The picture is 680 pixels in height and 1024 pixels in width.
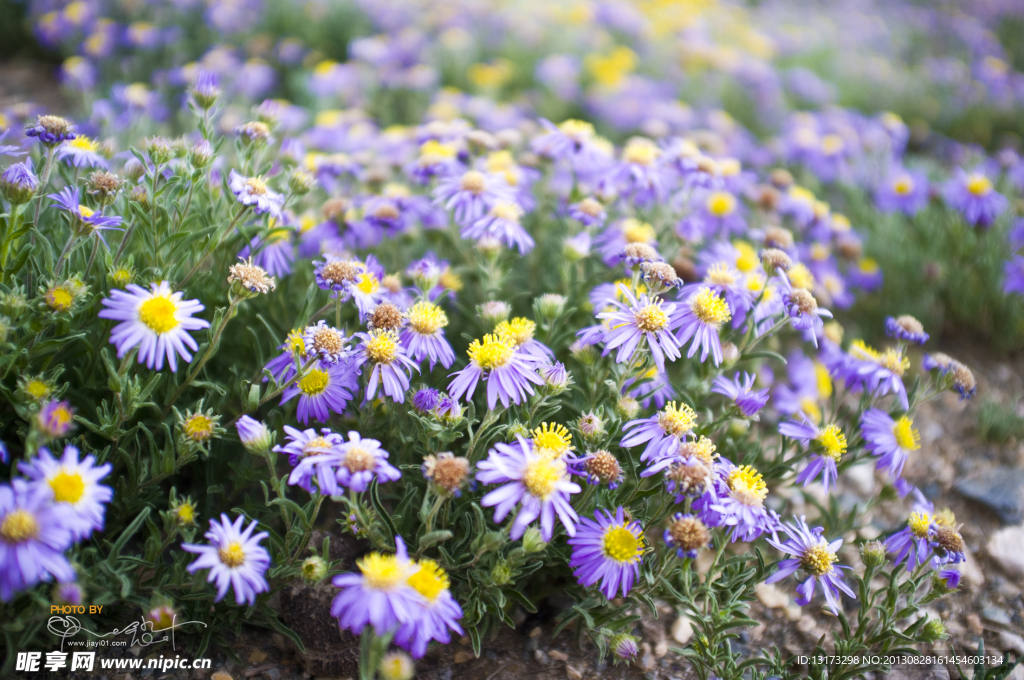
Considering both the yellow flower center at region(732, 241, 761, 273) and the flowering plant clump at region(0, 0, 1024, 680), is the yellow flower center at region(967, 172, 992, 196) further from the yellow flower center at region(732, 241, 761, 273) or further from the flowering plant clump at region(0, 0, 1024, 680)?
the yellow flower center at region(732, 241, 761, 273)

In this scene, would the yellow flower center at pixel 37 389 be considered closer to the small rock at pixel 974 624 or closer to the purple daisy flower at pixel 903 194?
the small rock at pixel 974 624

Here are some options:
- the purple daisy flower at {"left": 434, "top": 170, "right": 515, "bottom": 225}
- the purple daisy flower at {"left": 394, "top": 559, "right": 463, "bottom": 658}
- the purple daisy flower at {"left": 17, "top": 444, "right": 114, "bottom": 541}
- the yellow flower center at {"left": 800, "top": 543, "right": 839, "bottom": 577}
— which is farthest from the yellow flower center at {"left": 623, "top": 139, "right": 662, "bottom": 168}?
the purple daisy flower at {"left": 17, "top": 444, "right": 114, "bottom": 541}

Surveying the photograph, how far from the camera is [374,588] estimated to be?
171 cm

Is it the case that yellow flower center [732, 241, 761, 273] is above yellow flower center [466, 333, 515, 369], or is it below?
above

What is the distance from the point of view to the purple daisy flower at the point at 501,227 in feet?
9.37

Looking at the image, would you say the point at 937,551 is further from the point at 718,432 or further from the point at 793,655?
the point at 718,432

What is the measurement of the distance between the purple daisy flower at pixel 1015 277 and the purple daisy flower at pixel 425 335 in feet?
11.3

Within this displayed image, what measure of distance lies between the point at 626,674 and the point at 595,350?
3.80 ft

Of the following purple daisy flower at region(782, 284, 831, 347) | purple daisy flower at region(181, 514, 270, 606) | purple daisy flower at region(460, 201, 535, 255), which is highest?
purple daisy flower at region(782, 284, 831, 347)

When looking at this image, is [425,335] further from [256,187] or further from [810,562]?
[810,562]

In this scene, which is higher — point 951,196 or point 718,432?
point 951,196

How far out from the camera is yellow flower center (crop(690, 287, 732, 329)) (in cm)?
245

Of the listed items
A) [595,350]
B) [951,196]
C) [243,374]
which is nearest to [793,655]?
[595,350]

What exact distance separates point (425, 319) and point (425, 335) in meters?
0.06
